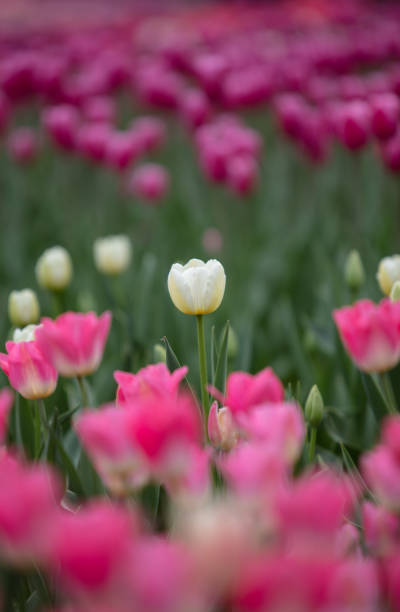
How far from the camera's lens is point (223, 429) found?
0.78 meters

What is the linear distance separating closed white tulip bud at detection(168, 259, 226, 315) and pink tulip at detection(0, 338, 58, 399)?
0.17 metres

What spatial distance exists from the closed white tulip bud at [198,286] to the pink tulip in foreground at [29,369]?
0.56 ft

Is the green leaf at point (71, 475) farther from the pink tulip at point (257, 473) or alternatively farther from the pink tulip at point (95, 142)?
the pink tulip at point (95, 142)

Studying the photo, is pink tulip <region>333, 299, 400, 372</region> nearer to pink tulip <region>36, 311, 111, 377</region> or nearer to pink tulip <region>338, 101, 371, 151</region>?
pink tulip <region>36, 311, 111, 377</region>

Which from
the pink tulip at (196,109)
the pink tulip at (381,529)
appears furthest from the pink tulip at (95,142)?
the pink tulip at (381,529)

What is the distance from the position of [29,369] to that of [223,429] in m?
0.23

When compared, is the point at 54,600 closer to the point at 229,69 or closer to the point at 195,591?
the point at 195,591

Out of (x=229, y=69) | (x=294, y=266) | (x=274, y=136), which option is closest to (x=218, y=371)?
(x=294, y=266)

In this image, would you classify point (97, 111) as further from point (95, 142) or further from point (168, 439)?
point (168, 439)

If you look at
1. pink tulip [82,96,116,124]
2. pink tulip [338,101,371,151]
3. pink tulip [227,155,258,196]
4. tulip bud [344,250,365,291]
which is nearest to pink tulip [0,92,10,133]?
pink tulip [82,96,116,124]

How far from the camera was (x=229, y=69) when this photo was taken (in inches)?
125

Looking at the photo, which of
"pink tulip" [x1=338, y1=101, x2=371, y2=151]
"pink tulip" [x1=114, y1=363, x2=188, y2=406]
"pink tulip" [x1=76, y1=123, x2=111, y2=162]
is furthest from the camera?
"pink tulip" [x1=76, y1=123, x2=111, y2=162]

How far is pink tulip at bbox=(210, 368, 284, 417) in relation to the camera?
2.31 feet

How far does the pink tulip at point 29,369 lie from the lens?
2.71 feet
